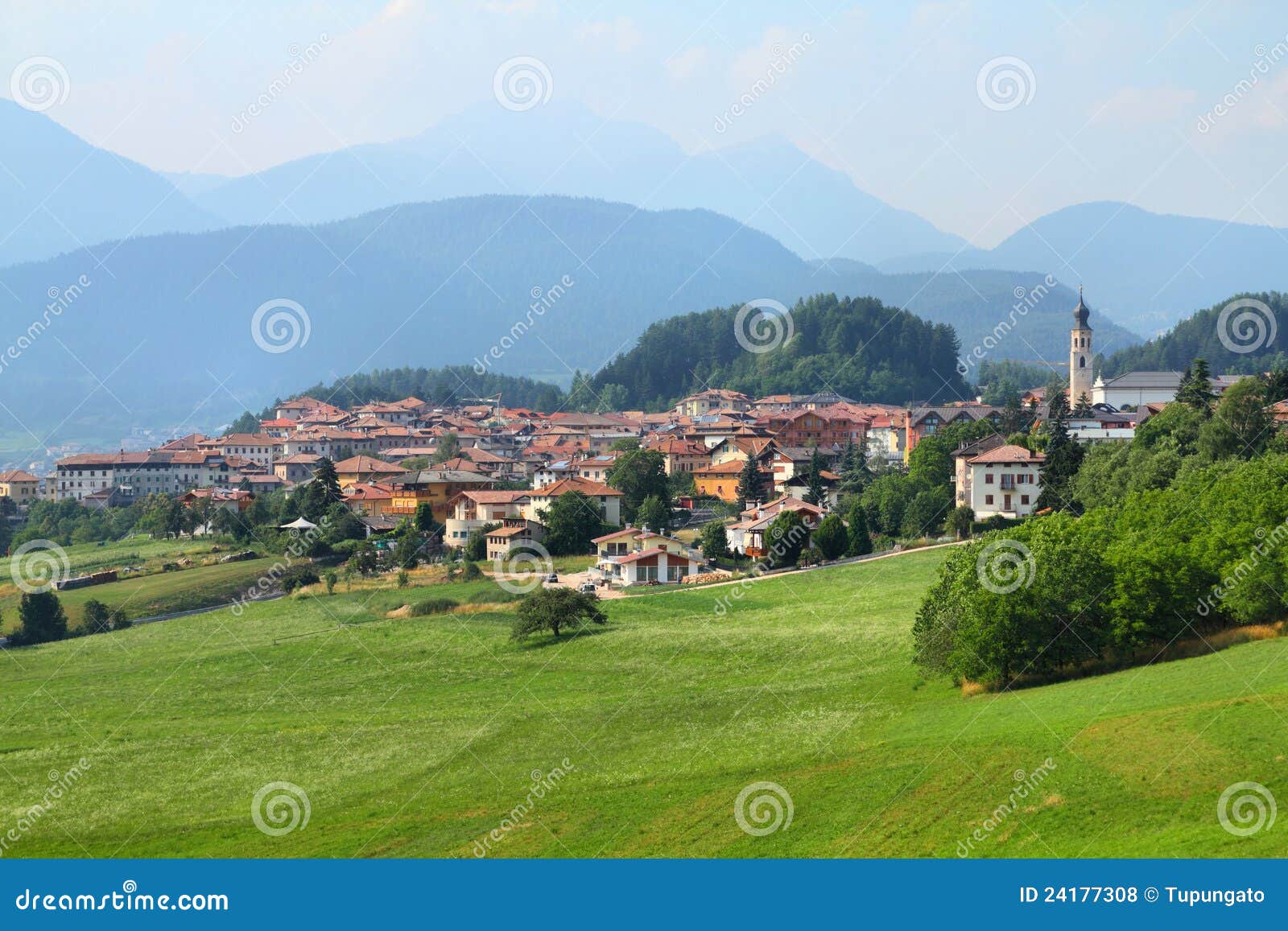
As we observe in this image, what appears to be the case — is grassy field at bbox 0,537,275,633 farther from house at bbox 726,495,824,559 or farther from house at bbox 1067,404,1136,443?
house at bbox 1067,404,1136,443

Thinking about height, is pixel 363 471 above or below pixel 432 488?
above

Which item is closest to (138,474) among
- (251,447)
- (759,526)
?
(251,447)

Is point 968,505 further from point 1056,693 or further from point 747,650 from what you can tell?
point 1056,693

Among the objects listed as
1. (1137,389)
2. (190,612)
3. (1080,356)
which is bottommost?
(190,612)

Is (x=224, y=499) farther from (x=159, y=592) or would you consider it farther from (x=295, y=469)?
(x=159, y=592)

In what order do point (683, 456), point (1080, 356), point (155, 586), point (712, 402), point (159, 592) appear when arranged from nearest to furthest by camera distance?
1. point (159, 592)
2. point (155, 586)
3. point (683, 456)
4. point (1080, 356)
5. point (712, 402)

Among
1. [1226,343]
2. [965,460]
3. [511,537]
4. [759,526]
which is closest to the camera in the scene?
[965,460]

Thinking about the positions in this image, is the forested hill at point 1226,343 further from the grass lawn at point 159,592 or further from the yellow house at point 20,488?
the grass lawn at point 159,592
